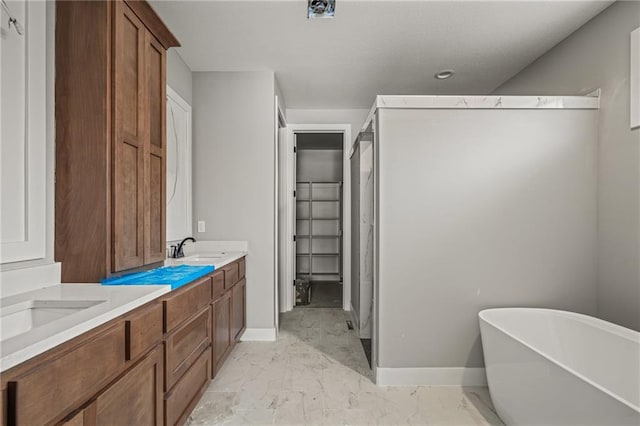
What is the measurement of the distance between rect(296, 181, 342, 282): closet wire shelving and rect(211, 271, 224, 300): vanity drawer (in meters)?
3.67

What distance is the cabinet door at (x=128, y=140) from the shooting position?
158 cm

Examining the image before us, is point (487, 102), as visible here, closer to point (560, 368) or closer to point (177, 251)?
point (560, 368)

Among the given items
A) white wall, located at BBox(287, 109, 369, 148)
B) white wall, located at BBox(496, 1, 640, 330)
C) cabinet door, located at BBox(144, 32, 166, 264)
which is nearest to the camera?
cabinet door, located at BBox(144, 32, 166, 264)

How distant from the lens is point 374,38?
262 cm

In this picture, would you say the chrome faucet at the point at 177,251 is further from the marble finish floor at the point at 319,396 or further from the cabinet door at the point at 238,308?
the marble finish floor at the point at 319,396

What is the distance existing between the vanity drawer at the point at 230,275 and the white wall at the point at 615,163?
2.71m

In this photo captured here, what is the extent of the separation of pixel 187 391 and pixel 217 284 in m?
0.69

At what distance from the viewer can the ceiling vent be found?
A: 214cm

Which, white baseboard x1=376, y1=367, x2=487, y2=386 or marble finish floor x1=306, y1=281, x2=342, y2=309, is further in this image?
marble finish floor x1=306, y1=281, x2=342, y2=309

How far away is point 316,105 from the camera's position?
420cm

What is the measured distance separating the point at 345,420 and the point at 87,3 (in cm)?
259

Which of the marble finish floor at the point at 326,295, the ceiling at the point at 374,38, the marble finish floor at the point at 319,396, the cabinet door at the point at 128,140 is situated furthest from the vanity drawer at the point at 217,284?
the marble finish floor at the point at 326,295

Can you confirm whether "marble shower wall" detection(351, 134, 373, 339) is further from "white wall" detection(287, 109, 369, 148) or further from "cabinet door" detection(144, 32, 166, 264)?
"cabinet door" detection(144, 32, 166, 264)

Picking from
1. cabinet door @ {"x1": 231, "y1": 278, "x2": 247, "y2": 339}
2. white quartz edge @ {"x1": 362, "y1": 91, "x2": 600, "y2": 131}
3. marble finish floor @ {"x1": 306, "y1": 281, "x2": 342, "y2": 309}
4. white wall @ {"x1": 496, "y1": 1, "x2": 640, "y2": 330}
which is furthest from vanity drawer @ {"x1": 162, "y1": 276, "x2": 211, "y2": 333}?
white wall @ {"x1": 496, "y1": 1, "x2": 640, "y2": 330}
